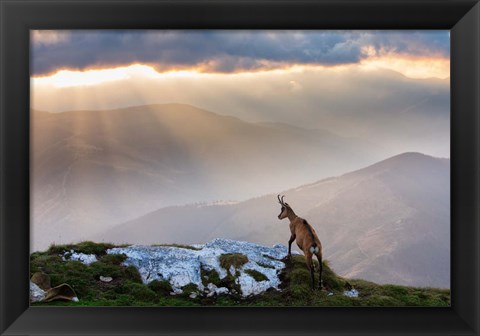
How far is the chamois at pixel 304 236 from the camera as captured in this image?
4703 mm

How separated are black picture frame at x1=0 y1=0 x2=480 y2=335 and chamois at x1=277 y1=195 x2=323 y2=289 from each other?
1274 millimetres

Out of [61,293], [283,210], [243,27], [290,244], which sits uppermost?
[243,27]

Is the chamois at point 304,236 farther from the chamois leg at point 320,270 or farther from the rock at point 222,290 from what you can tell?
the rock at point 222,290

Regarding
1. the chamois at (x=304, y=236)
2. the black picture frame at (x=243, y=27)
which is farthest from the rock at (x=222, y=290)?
the black picture frame at (x=243, y=27)

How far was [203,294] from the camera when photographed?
188 inches

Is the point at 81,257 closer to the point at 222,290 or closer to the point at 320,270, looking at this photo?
the point at 222,290

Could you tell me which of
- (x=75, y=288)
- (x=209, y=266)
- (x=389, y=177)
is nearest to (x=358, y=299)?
(x=209, y=266)

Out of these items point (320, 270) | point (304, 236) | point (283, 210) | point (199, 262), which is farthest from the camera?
point (283, 210)

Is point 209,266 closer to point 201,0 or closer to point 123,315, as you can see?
point 123,315

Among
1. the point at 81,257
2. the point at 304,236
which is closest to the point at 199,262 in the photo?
the point at 304,236

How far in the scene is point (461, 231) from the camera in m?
3.35

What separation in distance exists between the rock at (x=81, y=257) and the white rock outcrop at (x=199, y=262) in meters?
0.20

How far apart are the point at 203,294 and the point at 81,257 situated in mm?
1436

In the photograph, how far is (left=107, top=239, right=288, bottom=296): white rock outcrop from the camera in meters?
4.85
